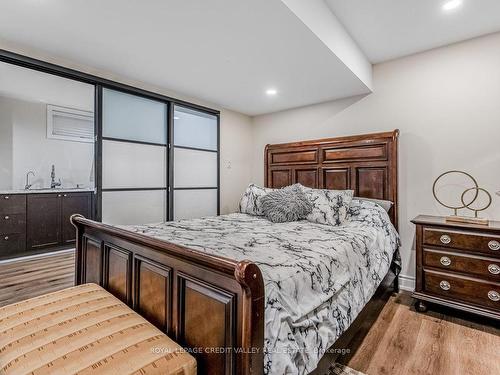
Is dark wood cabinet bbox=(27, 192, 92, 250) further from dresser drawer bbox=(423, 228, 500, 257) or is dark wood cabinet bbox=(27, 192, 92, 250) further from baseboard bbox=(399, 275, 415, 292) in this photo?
dresser drawer bbox=(423, 228, 500, 257)

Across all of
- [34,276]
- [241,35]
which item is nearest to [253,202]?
[241,35]

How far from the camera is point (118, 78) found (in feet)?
9.35

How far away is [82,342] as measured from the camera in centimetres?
112

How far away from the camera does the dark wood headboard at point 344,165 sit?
9.71 ft

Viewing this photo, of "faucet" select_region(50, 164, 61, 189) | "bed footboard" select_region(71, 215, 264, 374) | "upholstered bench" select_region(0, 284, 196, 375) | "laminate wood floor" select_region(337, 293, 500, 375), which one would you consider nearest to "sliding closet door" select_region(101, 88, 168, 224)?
"bed footboard" select_region(71, 215, 264, 374)

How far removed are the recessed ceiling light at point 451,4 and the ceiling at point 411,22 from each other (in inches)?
1.2

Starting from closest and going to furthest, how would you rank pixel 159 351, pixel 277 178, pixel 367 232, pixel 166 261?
pixel 159 351
pixel 166 261
pixel 367 232
pixel 277 178

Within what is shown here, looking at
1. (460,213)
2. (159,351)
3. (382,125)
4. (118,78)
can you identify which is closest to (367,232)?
(460,213)

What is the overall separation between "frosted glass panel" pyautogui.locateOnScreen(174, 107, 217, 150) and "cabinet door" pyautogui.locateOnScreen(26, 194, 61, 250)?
2.40m

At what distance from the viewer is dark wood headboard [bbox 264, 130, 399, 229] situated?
9.71 feet

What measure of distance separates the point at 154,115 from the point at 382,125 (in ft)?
8.76

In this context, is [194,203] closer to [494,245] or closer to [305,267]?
[305,267]

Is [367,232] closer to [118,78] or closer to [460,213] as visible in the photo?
[460,213]

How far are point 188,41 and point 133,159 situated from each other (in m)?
1.48
